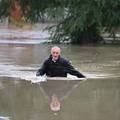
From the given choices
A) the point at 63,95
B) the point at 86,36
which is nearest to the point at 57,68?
the point at 63,95

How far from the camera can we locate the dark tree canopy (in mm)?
32500

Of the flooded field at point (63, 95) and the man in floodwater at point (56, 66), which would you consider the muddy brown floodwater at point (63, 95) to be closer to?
the flooded field at point (63, 95)

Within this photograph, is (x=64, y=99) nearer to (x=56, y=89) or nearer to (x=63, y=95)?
(x=63, y=95)

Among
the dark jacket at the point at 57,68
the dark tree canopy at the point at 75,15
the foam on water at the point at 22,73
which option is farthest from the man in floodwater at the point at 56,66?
the dark tree canopy at the point at 75,15

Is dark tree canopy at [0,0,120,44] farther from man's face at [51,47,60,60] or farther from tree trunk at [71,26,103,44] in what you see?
man's face at [51,47,60,60]

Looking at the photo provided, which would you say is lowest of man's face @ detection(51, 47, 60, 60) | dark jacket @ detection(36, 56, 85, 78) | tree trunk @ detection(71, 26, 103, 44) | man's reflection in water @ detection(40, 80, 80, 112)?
tree trunk @ detection(71, 26, 103, 44)

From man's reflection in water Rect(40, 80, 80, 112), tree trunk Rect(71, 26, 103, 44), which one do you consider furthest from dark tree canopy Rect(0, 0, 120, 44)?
man's reflection in water Rect(40, 80, 80, 112)

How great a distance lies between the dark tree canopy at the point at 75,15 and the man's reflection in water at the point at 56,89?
17.8m

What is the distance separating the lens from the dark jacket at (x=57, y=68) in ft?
48.1

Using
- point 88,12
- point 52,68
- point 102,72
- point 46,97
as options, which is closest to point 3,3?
point 88,12

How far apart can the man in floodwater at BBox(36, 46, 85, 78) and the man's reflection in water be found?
11.0 inches

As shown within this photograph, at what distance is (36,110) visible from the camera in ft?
34.3

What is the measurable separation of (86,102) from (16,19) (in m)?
32.9

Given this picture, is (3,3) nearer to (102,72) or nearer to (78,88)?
(102,72)
